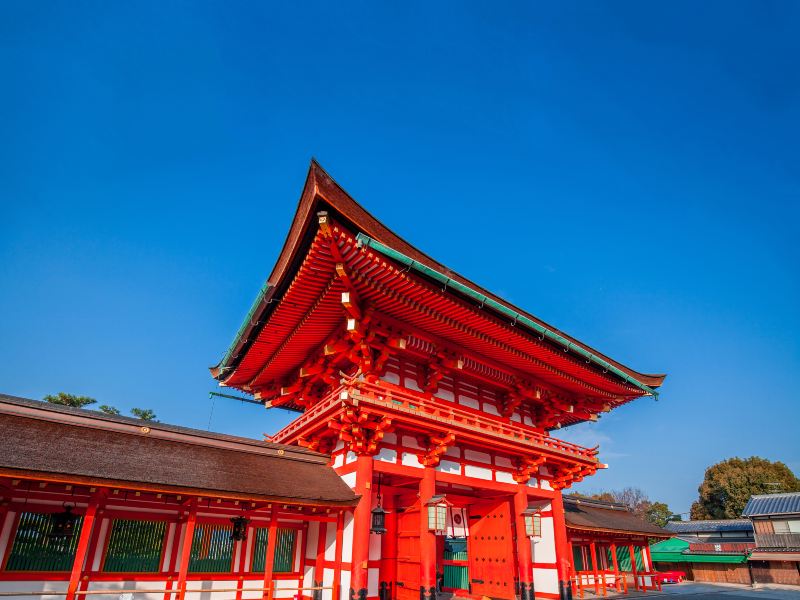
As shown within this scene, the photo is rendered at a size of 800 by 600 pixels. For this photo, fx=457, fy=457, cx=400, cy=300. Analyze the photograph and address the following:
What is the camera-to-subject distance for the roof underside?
1237 centimetres

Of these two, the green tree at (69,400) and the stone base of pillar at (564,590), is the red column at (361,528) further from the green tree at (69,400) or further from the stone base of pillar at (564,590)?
the green tree at (69,400)

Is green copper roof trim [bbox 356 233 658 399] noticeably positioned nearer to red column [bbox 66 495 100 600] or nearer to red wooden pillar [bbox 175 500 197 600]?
red wooden pillar [bbox 175 500 197 600]

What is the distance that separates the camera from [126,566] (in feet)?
41.2

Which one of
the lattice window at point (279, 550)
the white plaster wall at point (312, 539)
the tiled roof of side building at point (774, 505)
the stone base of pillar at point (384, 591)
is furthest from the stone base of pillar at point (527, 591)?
the tiled roof of side building at point (774, 505)

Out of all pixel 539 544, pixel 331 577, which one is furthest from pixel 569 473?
pixel 331 577

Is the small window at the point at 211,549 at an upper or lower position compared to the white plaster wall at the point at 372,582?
upper

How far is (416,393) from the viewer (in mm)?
16594

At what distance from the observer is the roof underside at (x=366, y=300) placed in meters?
12.4

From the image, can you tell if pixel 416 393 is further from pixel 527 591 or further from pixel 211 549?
pixel 527 591

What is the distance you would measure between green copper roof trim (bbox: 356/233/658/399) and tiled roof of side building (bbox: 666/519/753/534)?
1559 inches

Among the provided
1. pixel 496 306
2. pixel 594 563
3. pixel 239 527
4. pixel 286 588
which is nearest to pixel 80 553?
pixel 239 527

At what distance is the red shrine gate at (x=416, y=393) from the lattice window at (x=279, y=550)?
2406 millimetres

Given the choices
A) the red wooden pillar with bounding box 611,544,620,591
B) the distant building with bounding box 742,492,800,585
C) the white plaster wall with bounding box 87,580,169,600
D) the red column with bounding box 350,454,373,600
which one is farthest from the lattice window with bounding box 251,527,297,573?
the distant building with bounding box 742,492,800,585

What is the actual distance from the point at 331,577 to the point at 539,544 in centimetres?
984
